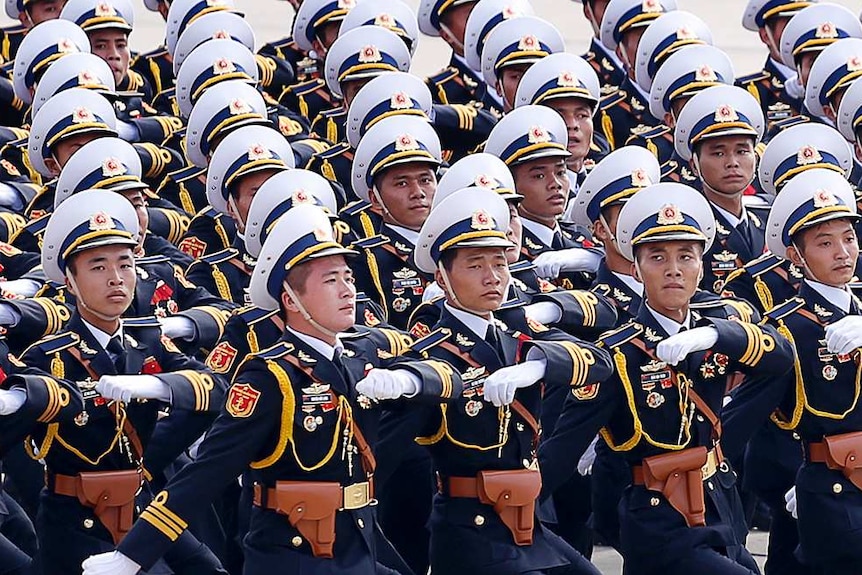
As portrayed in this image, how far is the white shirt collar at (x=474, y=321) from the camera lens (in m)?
9.28

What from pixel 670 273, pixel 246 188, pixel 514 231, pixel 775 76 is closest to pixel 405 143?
pixel 246 188

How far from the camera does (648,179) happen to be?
10.8 meters

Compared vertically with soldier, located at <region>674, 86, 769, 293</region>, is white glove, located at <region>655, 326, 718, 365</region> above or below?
below

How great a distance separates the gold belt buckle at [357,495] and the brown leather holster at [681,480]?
127 centimetres

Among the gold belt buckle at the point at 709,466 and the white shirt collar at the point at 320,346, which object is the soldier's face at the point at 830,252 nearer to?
the gold belt buckle at the point at 709,466

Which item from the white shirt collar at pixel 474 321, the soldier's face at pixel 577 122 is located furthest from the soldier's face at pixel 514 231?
the soldier's face at pixel 577 122

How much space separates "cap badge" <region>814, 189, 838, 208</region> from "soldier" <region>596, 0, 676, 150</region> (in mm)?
3649

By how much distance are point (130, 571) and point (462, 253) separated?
69.6 inches

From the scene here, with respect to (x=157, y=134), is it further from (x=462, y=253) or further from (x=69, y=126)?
(x=462, y=253)

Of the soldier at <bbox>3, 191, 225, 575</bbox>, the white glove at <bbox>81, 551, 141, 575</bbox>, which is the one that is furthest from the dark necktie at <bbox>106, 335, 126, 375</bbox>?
the white glove at <bbox>81, 551, 141, 575</bbox>

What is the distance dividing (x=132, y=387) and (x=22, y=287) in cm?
202

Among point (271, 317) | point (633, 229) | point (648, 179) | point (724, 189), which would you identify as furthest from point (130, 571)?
point (724, 189)

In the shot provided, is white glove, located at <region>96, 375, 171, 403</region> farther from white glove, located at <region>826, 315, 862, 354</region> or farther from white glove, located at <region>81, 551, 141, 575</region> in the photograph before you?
white glove, located at <region>826, 315, 862, 354</region>

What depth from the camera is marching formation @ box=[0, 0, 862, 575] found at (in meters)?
8.81
